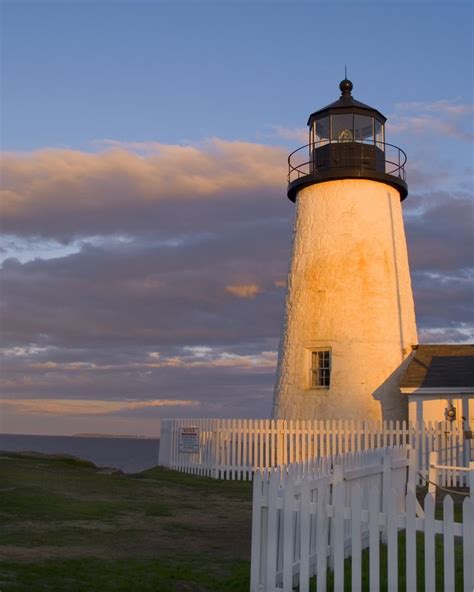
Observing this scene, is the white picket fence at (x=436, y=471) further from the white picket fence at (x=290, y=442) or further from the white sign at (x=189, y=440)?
the white sign at (x=189, y=440)

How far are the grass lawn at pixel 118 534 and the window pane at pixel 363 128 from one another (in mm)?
12130

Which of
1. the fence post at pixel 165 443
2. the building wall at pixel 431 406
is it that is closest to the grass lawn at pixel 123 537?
the fence post at pixel 165 443

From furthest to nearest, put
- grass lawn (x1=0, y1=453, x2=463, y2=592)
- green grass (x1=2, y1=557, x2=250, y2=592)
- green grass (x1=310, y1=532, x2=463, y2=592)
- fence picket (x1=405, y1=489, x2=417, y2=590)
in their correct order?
grass lawn (x1=0, y1=453, x2=463, y2=592) → green grass (x1=310, y1=532, x2=463, y2=592) → green grass (x1=2, y1=557, x2=250, y2=592) → fence picket (x1=405, y1=489, x2=417, y2=590)

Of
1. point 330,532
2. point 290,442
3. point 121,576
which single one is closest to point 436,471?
point 330,532

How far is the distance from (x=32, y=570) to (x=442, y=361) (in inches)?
653

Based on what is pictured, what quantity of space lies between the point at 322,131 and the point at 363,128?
1.33 m

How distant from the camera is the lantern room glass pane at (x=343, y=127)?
23.5 meters

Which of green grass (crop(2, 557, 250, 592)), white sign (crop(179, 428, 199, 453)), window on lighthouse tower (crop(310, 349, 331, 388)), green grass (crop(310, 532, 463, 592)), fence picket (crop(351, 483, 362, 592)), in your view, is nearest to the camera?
fence picket (crop(351, 483, 362, 592))

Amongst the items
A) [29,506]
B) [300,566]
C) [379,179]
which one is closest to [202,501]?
[29,506]

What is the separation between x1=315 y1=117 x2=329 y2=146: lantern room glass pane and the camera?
77.7 feet

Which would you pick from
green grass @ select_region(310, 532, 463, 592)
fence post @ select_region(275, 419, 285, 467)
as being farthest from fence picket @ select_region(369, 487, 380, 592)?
fence post @ select_region(275, 419, 285, 467)

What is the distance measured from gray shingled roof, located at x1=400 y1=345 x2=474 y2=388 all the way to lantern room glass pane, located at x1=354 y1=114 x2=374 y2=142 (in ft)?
23.0

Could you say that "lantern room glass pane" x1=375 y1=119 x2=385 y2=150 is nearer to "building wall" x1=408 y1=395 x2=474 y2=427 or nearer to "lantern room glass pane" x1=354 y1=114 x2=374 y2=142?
"lantern room glass pane" x1=354 y1=114 x2=374 y2=142

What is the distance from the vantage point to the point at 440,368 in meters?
21.5
